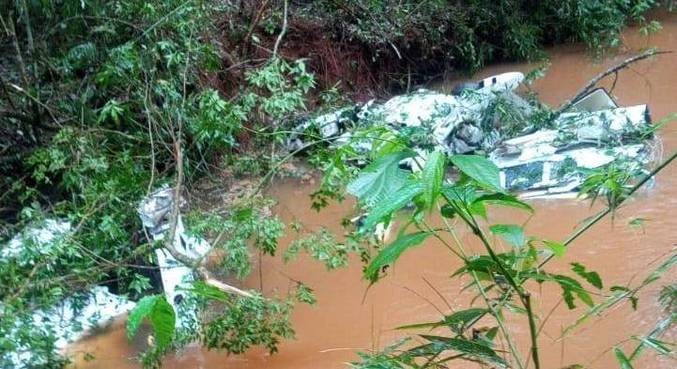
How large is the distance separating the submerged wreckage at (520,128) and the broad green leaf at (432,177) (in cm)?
296

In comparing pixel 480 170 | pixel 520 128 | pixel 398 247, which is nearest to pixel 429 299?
pixel 520 128

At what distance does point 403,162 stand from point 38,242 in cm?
203

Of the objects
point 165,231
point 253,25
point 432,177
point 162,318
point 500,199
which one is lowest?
point 165,231

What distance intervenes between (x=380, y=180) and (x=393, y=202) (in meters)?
0.07

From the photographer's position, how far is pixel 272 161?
3619mm

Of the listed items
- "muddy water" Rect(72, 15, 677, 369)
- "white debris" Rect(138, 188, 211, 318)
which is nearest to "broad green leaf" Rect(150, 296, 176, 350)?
"muddy water" Rect(72, 15, 677, 369)

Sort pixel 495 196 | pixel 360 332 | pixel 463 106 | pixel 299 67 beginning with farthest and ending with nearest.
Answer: pixel 463 106 → pixel 299 67 → pixel 360 332 → pixel 495 196

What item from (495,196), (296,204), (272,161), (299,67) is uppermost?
(495,196)

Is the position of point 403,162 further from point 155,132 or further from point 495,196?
point 155,132

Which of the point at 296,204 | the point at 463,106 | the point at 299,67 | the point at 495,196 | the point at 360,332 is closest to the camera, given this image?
the point at 495,196

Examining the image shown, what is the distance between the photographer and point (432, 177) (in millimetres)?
1118

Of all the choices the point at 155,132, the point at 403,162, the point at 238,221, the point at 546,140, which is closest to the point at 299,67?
the point at 155,132

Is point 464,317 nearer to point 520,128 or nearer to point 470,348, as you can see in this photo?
point 470,348

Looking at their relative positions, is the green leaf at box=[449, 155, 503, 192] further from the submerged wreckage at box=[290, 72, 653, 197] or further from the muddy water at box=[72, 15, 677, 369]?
the submerged wreckage at box=[290, 72, 653, 197]
